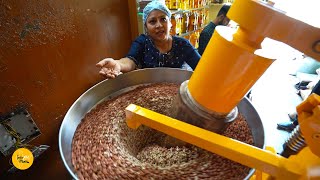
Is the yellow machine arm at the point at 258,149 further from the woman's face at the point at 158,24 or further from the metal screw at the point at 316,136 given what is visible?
the woman's face at the point at 158,24

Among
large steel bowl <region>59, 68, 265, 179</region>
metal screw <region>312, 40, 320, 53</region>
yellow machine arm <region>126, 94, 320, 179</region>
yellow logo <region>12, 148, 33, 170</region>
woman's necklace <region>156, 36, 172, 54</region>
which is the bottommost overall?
yellow logo <region>12, 148, 33, 170</region>

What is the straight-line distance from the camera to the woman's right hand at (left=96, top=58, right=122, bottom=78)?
956mm

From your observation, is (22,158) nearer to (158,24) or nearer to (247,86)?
(247,86)

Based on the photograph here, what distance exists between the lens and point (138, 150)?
3.02ft

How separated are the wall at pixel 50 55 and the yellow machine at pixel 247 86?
64 centimetres

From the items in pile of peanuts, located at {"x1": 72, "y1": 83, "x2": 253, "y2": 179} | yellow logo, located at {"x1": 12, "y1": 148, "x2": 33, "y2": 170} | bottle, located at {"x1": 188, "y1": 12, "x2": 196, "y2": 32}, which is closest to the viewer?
pile of peanuts, located at {"x1": 72, "y1": 83, "x2": 253, "y2": 179}

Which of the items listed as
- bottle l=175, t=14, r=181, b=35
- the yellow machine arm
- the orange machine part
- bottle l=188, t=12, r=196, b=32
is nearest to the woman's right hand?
the yellow machine arm

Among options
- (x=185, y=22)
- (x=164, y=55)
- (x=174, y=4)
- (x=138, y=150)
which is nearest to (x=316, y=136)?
(x=138, y=150)

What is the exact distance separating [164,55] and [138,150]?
0.77 metres

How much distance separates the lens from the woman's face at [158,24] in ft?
4.87

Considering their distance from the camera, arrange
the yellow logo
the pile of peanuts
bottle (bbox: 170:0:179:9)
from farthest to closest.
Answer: bottle (bbox: 170:0:179:9)
the yellow logo
the pile of peanuts

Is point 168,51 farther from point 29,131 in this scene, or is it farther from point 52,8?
point 29,131

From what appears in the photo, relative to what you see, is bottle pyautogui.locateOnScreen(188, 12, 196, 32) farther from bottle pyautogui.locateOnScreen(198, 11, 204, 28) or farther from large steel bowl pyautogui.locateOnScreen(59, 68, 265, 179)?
large steel bowl pyautogui.locateOnScreen(59, 68, 265, 179)

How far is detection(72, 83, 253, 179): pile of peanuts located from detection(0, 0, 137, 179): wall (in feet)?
1.18
